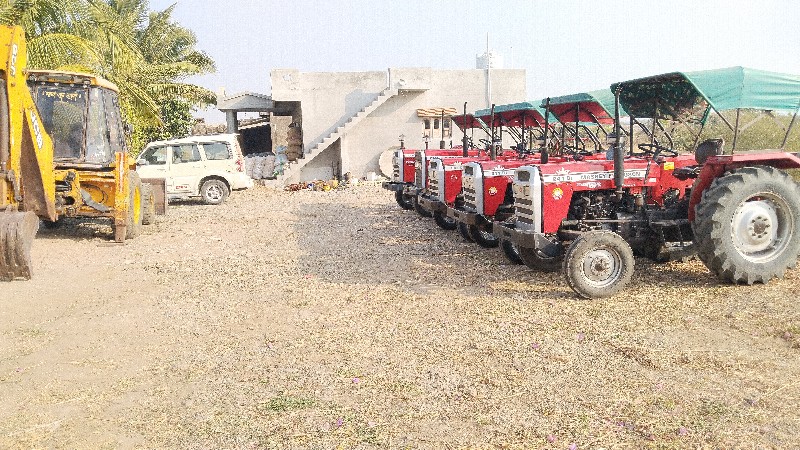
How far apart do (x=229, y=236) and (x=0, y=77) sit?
19.0ft

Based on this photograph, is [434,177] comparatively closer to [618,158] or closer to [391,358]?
[618,158]

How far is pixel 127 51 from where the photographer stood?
1529cm

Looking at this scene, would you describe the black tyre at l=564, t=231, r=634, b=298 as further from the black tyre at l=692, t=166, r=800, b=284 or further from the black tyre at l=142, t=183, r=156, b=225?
the black tyre at l=142, t=183, r=156, b=225

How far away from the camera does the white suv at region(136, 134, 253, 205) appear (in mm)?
16750

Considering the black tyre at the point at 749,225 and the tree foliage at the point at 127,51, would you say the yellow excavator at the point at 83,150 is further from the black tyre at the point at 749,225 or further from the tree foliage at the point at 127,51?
the black tyre at the point at 749,225

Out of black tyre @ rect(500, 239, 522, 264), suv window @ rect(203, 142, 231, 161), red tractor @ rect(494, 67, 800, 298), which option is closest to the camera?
red tractor @ rect(494, 67, 800, 298)

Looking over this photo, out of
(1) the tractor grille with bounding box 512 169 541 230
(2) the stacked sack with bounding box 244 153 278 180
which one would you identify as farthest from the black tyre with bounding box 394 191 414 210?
(2) the stacked sack with bounding box 244 153 278 180

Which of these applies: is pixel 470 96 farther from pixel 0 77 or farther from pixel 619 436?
pixel 619 436

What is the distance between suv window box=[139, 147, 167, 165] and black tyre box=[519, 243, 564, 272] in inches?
464

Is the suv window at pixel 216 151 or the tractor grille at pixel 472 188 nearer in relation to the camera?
the tractor grille at pixel 472 188

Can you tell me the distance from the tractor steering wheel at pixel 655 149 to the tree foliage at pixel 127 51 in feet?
35.8

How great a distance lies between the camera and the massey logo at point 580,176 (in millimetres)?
7020

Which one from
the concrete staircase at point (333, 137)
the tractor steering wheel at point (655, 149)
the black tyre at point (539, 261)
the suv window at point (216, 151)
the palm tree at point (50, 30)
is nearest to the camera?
the tractor steering wheel at point (655, 149)

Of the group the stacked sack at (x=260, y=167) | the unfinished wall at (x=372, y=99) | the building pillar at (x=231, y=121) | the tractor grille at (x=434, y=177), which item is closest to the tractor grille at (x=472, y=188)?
the tractor grille at (x=434, y=177)
